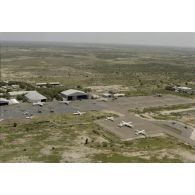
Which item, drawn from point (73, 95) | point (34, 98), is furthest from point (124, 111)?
point (34, 98)

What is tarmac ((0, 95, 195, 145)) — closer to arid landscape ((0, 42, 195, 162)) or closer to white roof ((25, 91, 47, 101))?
arid landscape ((0, 42, 195, 162))

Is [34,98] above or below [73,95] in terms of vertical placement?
below

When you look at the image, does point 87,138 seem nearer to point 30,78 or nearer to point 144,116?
point 144,116

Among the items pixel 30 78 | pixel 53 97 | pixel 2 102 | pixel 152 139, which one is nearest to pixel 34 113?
pixel 2 102

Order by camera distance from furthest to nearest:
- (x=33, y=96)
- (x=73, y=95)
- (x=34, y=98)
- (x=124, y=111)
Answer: (x=73, y=95) < (x=33, y=96) < (x=34, y=98) < (x=124, y=111)

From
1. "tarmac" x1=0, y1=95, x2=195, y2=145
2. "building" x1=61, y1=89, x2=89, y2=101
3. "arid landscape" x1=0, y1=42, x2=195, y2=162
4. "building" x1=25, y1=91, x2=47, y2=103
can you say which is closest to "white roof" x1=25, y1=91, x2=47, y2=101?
"building" x1=25, y1=91, x2=47, y2=103

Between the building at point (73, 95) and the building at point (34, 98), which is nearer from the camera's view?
the building at point (34, 98)

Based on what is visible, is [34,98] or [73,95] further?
[73,95]

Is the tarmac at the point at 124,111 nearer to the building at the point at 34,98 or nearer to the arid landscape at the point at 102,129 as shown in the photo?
the arid landscape at the point at 102,129

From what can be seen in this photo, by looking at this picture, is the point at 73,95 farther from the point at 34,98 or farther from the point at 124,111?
the point at 124,111

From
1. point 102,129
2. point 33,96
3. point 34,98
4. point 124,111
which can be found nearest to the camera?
point 102,129

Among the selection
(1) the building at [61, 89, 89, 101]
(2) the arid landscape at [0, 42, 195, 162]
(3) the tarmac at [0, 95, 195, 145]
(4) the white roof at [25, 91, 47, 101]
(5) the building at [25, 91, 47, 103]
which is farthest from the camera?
(1) the building at [61, 89, 89, 101]

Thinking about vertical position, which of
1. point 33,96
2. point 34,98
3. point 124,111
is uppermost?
point 33,96

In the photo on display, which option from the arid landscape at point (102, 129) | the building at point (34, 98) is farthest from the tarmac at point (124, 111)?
the building at point (34, 98)
